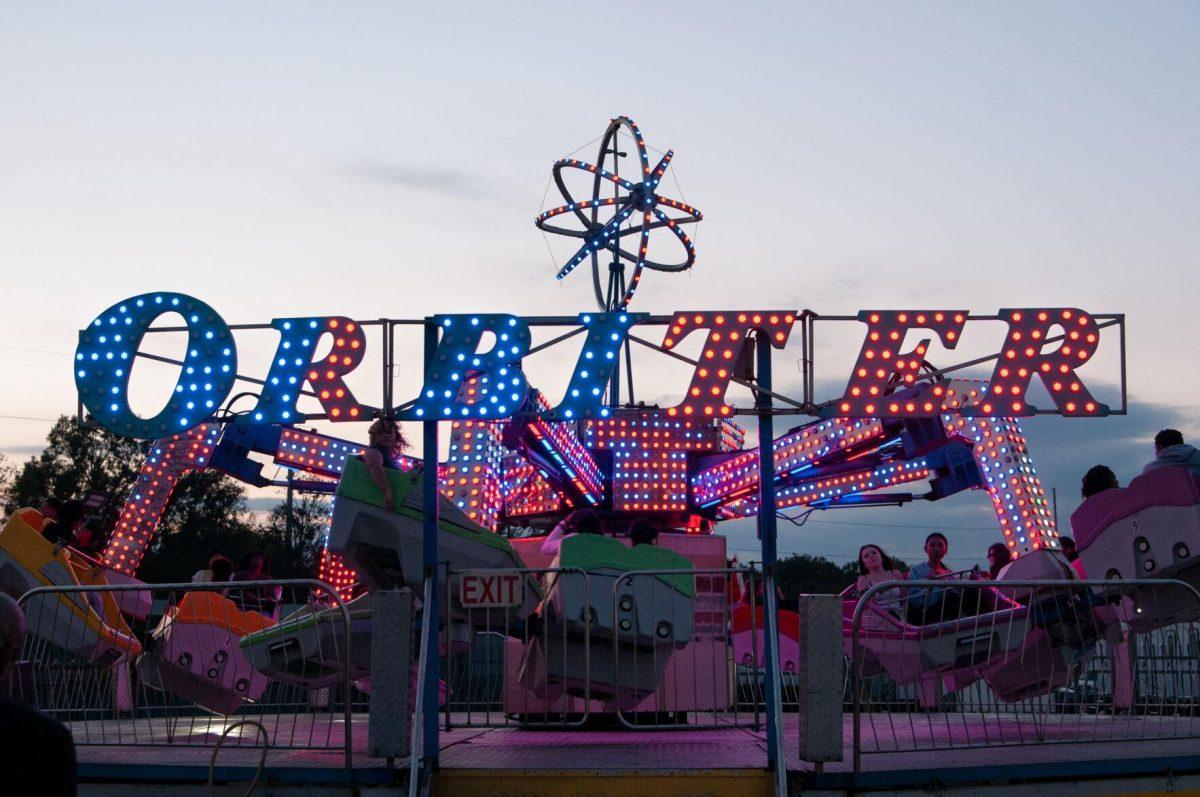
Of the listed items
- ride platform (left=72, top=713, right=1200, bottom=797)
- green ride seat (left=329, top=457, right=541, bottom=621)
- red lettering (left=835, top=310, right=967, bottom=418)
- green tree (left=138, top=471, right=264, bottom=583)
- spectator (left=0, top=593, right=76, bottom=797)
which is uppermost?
green tree (left=138, top=471, right=264, bottom=583)

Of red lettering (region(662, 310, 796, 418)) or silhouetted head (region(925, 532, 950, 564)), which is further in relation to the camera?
silhouetted head (region(925, 532, 950, 564))

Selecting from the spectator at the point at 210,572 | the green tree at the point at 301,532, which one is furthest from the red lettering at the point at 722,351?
the green tree at the point at 301,532

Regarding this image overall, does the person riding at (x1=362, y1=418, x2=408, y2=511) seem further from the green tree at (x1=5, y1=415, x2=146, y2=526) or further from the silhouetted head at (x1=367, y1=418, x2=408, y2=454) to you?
the green tree at (x1=5, y1=415, x2=146, y2=526)

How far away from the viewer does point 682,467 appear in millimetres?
18344

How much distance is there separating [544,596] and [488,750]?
1.17 m

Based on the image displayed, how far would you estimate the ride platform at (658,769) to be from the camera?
23.0ft

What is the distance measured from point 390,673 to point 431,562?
0.86 metres

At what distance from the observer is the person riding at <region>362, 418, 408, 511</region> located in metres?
8.81

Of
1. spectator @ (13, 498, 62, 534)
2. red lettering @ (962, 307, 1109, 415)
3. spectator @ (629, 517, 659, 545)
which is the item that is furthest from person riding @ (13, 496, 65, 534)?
red lettering @ (962, 307, 1109, 415)

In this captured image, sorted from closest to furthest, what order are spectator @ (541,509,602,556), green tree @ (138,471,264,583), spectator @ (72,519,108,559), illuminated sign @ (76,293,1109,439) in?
illuminated sign @ (76,293,1109,439) < spectator @ (541,509,602,556) < spectator @ (72,519,108,559) < green tree @ (138,471,264,583)

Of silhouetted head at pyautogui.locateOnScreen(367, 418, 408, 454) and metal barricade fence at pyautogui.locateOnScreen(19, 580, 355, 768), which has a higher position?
silhouetted head at pyautogui.locateOnScreen(367, 418, 408, 454)

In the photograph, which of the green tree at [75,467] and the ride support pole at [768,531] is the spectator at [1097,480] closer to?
the ride support pole at [768,531]

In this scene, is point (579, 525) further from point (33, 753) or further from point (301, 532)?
point (301, 532)

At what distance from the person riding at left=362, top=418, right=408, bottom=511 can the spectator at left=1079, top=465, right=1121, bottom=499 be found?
471 centimetres
